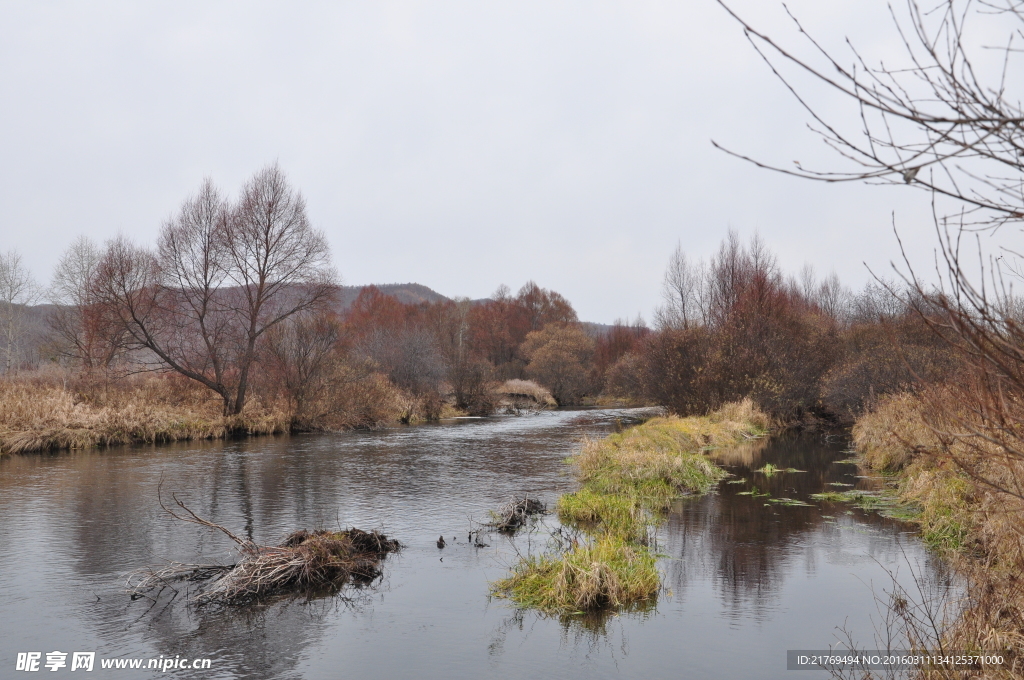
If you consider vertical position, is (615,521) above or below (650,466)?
below

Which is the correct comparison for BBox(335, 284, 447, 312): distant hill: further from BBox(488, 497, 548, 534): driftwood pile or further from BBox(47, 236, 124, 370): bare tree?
BBox(488, 497, 548, 534): driftwood pile

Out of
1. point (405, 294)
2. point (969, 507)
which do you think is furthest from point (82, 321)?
point (405, 294)

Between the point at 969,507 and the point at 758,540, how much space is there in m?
2.79

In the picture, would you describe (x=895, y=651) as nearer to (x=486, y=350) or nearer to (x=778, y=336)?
(x=778, y=336)

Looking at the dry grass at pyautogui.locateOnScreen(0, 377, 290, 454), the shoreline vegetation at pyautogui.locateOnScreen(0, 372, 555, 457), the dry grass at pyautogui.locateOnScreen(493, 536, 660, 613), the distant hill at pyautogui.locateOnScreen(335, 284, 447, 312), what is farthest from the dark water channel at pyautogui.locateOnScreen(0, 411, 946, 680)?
the distant hill at pyautogui.locateOnScreen(335, 284, 447, 312)

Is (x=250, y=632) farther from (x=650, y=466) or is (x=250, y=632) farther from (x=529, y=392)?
(x=529, y=392)

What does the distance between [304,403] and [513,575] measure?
2073 centimetres

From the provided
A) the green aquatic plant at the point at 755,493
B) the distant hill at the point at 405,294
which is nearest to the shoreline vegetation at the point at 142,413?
the green aquatic plant at the point at 755,493

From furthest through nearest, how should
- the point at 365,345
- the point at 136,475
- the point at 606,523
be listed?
the point at 365,345, the point at 136,475, the point at 606,523

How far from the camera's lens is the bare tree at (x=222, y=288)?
25.3 m

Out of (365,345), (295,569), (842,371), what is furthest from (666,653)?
(365,345)

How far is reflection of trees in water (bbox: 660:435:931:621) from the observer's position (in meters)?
7.46

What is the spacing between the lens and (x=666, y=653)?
227 inches

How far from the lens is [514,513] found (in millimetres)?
10344
